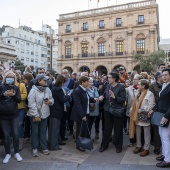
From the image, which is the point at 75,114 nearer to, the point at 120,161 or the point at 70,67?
the point at 120,161

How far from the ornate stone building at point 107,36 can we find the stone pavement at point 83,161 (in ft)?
113

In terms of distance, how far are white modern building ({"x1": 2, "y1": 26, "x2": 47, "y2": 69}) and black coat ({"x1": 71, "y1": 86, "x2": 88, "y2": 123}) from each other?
63794mm

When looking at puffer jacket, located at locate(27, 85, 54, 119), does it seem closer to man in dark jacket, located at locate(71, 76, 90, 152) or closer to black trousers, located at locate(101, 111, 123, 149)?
man in dark jacket, located at locate(71, 76, 90, 152)

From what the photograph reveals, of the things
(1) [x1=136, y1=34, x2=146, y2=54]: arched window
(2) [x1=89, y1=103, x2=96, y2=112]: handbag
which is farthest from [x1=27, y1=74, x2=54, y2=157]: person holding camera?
(1) [x1=136, y1=34, x2=146, y2=54]: arched window

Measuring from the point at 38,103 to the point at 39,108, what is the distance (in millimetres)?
131

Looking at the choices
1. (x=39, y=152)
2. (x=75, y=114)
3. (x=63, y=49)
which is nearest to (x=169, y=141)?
(x=75, y=114)

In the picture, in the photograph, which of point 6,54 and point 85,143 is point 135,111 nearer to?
point 85,143

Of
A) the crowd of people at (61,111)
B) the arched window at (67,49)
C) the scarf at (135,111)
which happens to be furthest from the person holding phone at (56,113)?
the arched window at (67,49)

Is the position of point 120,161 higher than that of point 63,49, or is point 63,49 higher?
point 63,49

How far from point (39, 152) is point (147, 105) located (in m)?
3.04

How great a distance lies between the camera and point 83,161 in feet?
17.2

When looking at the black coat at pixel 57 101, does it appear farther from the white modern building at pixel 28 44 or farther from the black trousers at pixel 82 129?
the white modern building at pixel 28 44

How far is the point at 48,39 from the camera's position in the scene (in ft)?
260

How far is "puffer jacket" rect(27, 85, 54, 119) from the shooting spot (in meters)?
5.55
